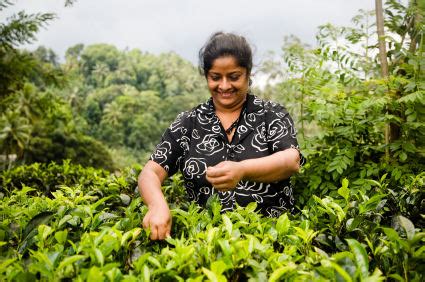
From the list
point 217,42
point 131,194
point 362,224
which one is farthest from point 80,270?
point 131,194

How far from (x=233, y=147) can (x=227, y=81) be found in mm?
374

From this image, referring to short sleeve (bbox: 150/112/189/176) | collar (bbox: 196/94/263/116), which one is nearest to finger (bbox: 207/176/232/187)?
short sleeve (bbox: 150/112/189/176)

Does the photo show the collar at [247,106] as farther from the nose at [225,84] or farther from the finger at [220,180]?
the finger at [220,180]

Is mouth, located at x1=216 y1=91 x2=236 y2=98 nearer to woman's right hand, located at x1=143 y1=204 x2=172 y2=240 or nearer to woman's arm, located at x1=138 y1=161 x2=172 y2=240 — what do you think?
woman's arm, located at x1=138 y1=161 x2=172 y2=240

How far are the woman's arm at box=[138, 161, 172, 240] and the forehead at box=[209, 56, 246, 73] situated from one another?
0.64 m

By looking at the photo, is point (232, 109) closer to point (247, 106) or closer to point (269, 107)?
point (247, 106)

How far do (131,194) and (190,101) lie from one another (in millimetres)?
64275

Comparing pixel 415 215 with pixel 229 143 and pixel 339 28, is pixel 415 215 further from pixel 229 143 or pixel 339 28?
pixel 339 28

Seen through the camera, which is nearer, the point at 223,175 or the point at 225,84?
the point at 223,175

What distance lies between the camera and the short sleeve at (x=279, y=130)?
2.34 meters

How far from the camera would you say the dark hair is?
242 centimetres

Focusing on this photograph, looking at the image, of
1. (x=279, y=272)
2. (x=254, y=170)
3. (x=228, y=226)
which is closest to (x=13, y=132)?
(x=254, y=170)

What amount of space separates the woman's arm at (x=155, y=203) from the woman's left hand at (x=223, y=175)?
0.22m

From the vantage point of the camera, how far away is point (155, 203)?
1.81 metres
